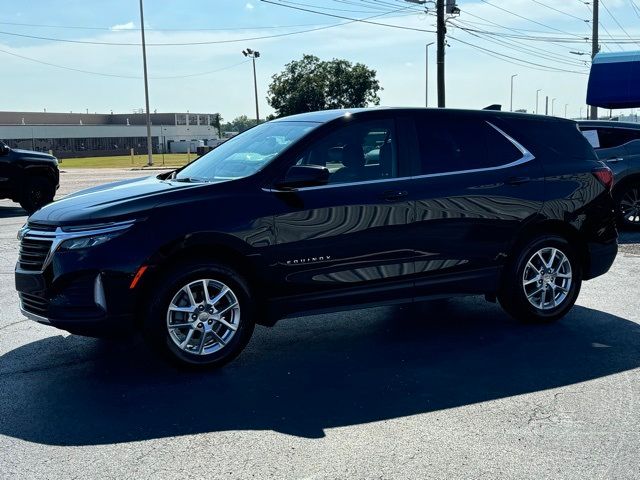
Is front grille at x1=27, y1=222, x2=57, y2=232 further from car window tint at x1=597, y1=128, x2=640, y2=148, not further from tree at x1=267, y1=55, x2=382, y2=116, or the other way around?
tree at x1=267, y1=55, x2=382, y2=116

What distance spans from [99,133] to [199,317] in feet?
359

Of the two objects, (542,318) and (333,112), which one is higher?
(333,112)

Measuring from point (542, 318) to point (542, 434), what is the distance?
2527mm

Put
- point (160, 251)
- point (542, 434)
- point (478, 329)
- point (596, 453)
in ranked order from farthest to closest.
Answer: point (478, 329), point (160, 251), point (542, 434), point (596, 453)

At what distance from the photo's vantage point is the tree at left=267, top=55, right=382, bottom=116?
279 ft

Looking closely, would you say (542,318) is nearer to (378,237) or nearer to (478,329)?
(478,329)

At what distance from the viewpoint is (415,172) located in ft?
19.7

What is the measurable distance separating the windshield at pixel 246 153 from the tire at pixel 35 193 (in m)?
12.1

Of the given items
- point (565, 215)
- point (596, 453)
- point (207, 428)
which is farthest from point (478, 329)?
point (207, 428)

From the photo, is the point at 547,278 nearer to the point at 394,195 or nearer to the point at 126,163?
the point at 394,195

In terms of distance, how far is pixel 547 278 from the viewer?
260 inches

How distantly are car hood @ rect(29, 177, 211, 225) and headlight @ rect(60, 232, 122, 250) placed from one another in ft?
0.38

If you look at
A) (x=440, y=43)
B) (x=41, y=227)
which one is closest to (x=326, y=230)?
(x=41, y=227)

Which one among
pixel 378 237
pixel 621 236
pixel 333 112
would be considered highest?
pixel 333 112
